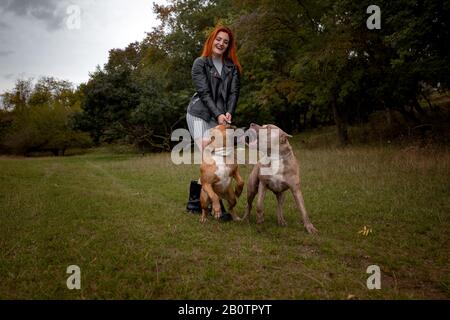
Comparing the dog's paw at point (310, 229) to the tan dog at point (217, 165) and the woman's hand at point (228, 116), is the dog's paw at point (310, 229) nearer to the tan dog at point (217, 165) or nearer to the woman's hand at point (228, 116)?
the tan dog at point (217, 165)

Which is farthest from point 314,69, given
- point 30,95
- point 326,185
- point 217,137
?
point 30,95

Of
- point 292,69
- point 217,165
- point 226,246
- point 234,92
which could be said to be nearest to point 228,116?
point 234,92

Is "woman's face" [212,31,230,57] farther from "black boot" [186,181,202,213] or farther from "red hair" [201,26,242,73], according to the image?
"black boot" [186,181,202,213]

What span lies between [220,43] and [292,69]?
11.6 metres

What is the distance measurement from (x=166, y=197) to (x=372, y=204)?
4.06m

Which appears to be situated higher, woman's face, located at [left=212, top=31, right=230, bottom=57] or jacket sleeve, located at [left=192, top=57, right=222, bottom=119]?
woman's face, located at [left=212, top=31, right=230, bottom=57]

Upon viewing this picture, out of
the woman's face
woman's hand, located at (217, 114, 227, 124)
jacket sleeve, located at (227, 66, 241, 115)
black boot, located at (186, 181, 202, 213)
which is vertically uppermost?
the woman's face

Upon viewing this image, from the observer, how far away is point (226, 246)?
3883 mm

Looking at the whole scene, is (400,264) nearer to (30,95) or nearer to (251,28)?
(251,28)

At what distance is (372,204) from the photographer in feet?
19.2

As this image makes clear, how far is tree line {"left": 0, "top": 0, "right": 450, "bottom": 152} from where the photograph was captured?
1131 centimetres

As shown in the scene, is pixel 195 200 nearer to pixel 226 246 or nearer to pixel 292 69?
pixel 226 246

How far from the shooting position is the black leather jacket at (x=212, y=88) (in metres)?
5.01

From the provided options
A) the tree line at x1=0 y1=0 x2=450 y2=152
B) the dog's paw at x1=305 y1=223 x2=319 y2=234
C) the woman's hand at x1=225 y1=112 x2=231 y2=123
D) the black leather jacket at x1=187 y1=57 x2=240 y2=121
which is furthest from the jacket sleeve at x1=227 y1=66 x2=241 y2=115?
the tree line at x1=0 y1=0 x2=450 y2=152
